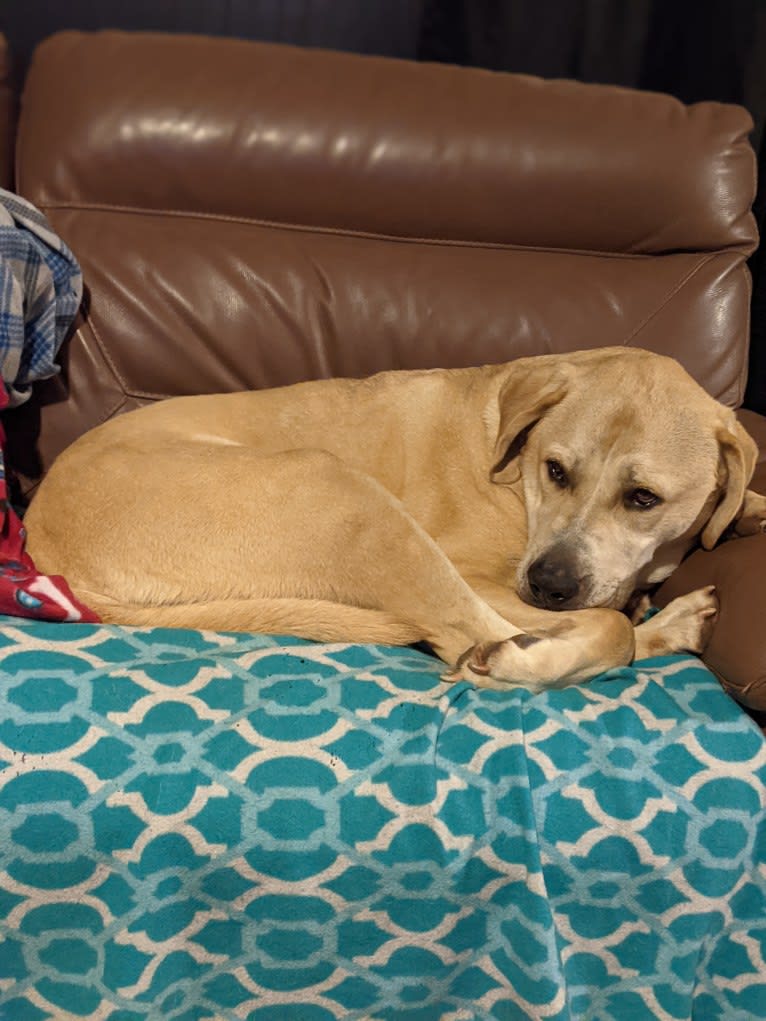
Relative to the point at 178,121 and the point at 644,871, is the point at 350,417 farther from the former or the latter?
the point at 644,871

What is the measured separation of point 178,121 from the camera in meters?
2.68

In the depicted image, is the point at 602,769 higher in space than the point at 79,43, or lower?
lower

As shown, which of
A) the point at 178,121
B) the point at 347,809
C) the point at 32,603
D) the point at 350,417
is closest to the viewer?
the point at 347,809

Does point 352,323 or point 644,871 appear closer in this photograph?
point 644,871

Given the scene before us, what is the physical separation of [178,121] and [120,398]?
828 millimetres

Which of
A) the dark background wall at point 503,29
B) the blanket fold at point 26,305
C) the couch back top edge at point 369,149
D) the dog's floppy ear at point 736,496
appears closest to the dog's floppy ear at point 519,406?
the dog's floppy ear at point 736,496

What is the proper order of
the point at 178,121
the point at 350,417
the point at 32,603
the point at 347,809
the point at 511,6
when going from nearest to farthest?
the point at 347,809
the point at 32,603
the point at 350,417
the point at 178,121
the point at 511,6

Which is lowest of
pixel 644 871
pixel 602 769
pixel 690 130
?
pixel 644 871

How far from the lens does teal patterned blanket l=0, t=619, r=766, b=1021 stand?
1.55 meters

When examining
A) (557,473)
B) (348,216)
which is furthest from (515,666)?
(348,216)

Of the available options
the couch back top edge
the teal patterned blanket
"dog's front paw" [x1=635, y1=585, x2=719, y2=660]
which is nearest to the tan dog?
"dog's front paw" [x1=635, y1=585, x2=719, y2=660]

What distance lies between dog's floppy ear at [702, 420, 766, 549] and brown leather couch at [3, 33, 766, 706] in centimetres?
52

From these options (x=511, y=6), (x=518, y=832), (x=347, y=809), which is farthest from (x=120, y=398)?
(x=511, y=6)

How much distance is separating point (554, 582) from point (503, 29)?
3.14 m
